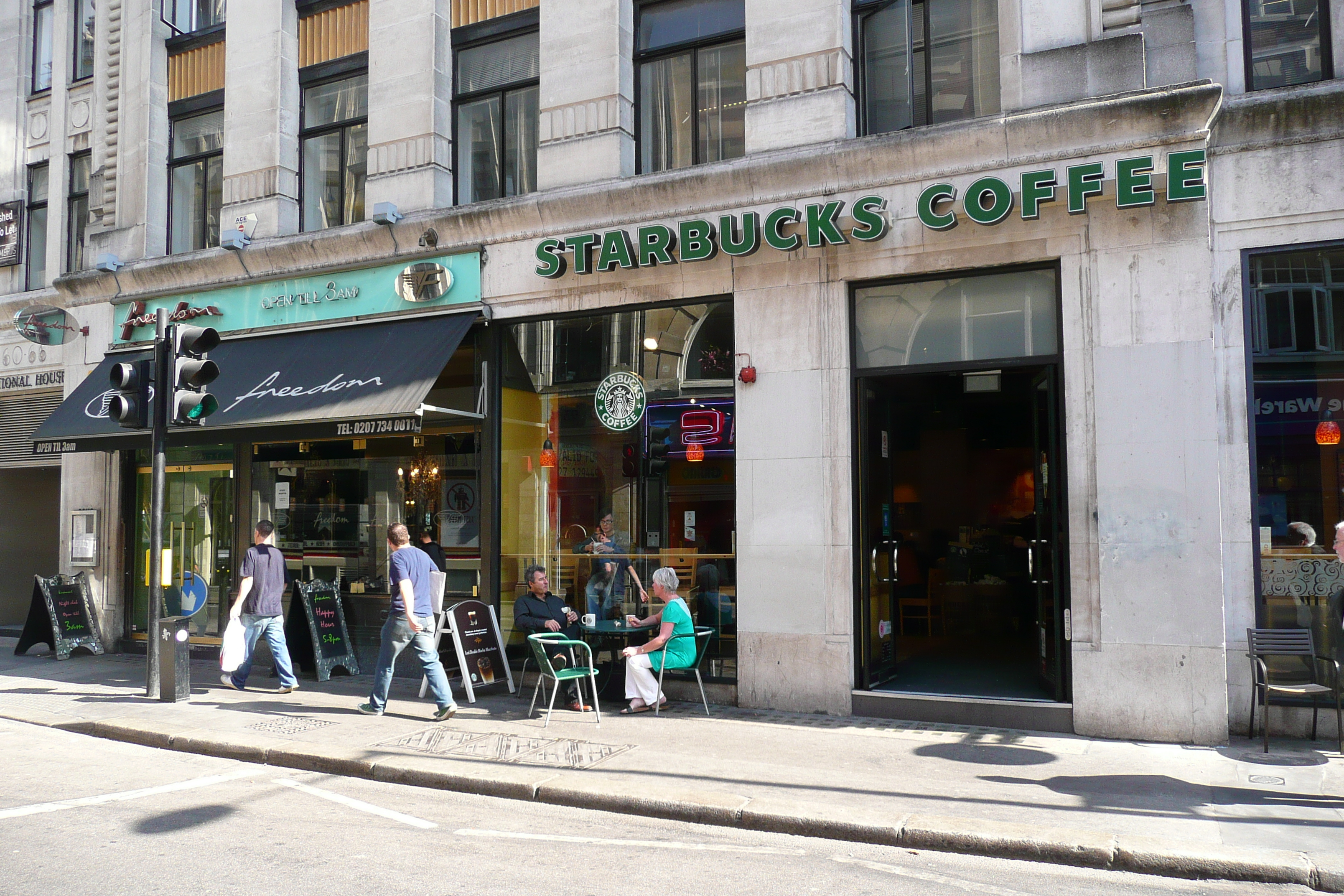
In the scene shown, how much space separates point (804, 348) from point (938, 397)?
16.9ft

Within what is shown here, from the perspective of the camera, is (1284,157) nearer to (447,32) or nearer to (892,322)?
(892,322)

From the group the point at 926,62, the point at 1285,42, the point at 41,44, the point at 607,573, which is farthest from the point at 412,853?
the point at 41,44

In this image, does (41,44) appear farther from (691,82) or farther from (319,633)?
(691,82)

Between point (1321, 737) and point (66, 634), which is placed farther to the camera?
point (66, 634)

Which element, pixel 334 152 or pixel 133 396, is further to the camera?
pixel 334 152

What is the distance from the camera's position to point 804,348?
9984mm

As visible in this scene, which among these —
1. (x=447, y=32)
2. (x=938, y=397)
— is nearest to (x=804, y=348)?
(x=938, y=397)

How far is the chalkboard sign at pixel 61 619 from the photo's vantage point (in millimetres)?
13984

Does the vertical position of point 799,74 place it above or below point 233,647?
above

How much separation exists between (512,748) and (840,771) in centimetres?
274

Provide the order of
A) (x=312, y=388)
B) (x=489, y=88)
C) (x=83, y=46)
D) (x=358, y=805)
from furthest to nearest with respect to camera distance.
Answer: (x=83, y=46) < (x=489, y=88) < (x=312, y=388) < (x=358, y=805)

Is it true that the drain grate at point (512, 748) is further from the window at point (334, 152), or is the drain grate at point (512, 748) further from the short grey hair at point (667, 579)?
the window at point (334, 152)

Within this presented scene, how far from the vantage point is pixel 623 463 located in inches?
444

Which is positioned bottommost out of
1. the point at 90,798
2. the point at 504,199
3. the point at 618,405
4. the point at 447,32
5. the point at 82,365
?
the point at 90,798
